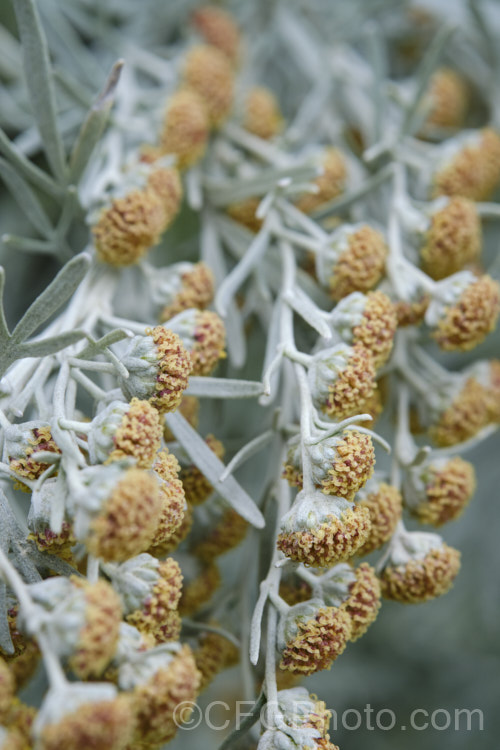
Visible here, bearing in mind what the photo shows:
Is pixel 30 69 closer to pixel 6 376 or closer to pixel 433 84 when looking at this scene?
pixel 6 376

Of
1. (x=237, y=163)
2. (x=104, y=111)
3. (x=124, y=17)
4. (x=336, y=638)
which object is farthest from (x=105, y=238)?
(x=124, y=17)

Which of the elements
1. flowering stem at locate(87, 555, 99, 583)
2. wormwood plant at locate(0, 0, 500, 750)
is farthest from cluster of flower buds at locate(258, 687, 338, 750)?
flowering stem at locate(87, 555, 99, 583)

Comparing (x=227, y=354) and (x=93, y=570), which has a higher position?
(x=93, y=570)

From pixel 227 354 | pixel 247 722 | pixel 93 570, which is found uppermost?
pixel 93 570

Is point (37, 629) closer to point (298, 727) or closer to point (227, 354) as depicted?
point (298, 727)

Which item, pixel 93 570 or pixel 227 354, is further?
pixel 227 354

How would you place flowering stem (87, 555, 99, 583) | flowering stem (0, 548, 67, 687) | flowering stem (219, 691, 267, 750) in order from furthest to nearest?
flowering stem (219, 691, 267, 750) < flowering stem (87, 555, 99, 583) < flowering stem (0, 548, 67, 687)

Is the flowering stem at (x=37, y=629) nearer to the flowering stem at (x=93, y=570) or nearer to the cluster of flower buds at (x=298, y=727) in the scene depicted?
the flowering stem at (x=93, y=570)

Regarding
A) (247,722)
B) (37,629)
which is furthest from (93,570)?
(247,722)

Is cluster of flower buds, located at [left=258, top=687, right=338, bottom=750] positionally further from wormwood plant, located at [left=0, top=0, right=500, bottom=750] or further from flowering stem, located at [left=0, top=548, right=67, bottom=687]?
flowering stem, located at [left=0, top=548, right=67, bottom=687]
